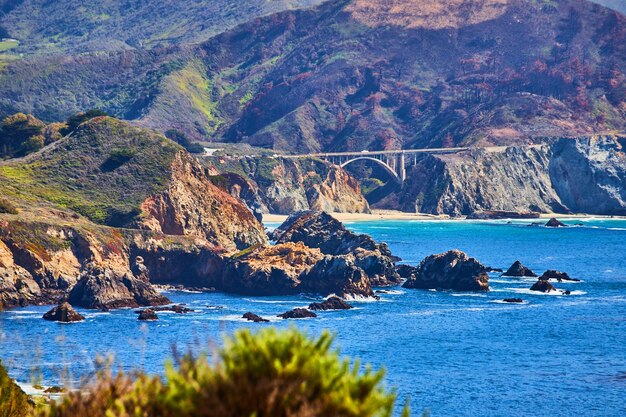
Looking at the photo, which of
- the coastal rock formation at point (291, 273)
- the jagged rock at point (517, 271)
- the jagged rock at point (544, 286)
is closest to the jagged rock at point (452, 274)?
the jagged rock at point (544, 286)

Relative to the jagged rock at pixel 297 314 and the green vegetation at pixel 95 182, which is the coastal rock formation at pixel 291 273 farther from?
the green vegetation at pixel 95 182

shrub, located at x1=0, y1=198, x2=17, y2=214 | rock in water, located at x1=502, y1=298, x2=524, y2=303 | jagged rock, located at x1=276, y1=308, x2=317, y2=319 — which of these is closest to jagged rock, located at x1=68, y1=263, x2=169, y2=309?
jagged rock, located at x1=276, y1=308, x2=317, y2=319

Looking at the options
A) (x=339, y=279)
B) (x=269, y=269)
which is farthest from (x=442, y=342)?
(x=269, y=269)

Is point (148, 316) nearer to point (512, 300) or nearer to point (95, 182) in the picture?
point (512, 300)

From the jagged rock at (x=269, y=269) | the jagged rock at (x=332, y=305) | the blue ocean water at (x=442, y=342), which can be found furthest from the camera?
the jagged rock at (x=269, y=269)

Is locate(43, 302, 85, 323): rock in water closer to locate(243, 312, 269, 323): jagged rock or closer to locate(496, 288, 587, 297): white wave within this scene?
locate(243, 312, 269, 323): jagged rock
